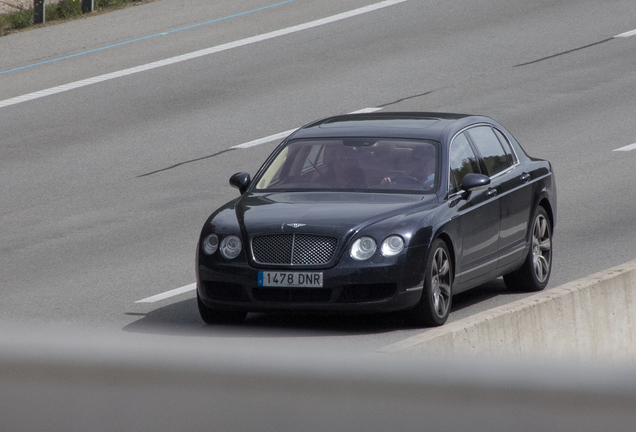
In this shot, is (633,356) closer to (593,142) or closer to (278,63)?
(593,142)

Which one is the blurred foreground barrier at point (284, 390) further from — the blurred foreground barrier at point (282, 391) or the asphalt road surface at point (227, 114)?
the asphalt road surface at point (227, 114)

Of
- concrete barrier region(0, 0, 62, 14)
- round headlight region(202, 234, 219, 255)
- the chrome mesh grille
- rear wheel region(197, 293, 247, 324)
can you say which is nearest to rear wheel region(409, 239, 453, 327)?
the chrome mesh grille

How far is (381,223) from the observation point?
7.93m

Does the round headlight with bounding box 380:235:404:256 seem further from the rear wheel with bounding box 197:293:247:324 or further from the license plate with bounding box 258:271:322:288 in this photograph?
the rear wheel with bounding box 197:293:247:324

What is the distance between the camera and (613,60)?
2098cm

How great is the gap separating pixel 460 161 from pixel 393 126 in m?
0.62

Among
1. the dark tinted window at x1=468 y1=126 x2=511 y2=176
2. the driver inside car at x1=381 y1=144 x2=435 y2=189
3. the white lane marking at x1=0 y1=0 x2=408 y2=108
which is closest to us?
the driver inside car at x1=381 y1=144 x2=435 y2=189

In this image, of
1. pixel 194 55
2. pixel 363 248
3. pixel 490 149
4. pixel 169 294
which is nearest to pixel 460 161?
pixel 490 149

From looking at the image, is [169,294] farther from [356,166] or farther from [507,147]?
[507,147]

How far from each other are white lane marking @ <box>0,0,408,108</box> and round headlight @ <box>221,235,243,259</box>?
12.0m

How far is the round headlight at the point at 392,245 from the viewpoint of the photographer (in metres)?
7.86

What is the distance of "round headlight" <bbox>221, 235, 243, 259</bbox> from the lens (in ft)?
26.3

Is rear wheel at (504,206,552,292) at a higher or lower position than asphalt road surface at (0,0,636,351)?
higher

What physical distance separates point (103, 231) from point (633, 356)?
6096 millimetres
